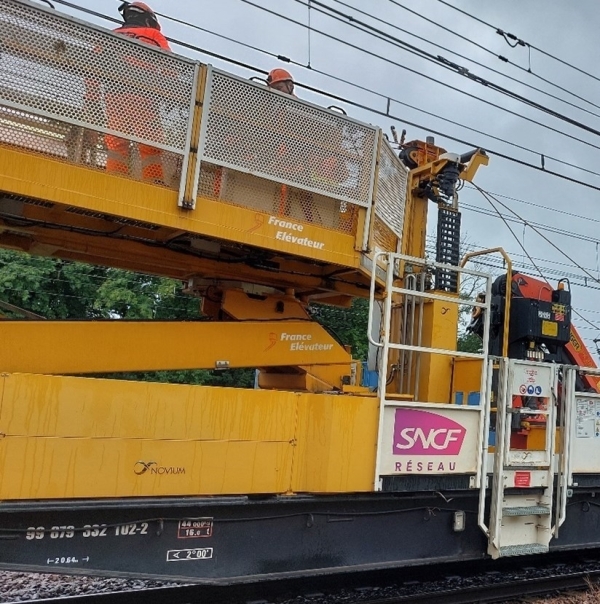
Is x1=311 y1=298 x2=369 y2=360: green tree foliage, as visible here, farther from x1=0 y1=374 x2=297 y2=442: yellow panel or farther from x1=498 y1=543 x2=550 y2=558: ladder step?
x1=0 y1=374 x2=297 y2=442: yellow panel

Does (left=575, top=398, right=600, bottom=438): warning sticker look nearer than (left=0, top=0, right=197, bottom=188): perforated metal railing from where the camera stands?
No

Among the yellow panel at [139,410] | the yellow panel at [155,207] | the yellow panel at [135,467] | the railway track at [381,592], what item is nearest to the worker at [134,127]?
the yellow panel at [155,207]

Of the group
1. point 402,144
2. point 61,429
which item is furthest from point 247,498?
point 402,144

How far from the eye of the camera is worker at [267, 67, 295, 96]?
5352 millimetres

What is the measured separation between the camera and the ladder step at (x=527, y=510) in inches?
202

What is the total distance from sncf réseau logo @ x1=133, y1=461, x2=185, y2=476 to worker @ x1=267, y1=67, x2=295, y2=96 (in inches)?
131

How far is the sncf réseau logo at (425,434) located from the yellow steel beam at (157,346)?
1.16m

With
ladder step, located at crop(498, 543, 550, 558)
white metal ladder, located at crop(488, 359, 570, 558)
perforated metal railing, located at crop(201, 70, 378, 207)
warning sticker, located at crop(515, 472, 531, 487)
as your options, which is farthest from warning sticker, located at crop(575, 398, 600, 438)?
perforated metal railing, located at crop(201, 70, 378, 207)

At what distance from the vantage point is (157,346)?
15.3 ft

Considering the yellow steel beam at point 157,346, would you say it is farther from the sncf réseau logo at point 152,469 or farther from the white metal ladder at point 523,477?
the white metal ladder at point 523,477

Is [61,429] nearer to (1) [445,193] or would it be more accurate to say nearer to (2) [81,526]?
(2) [81,526]

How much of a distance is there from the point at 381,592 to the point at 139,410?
3.29m

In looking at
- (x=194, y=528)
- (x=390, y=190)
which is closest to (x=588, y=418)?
(x=390, y=190)

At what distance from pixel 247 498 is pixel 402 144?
4.26 metres
